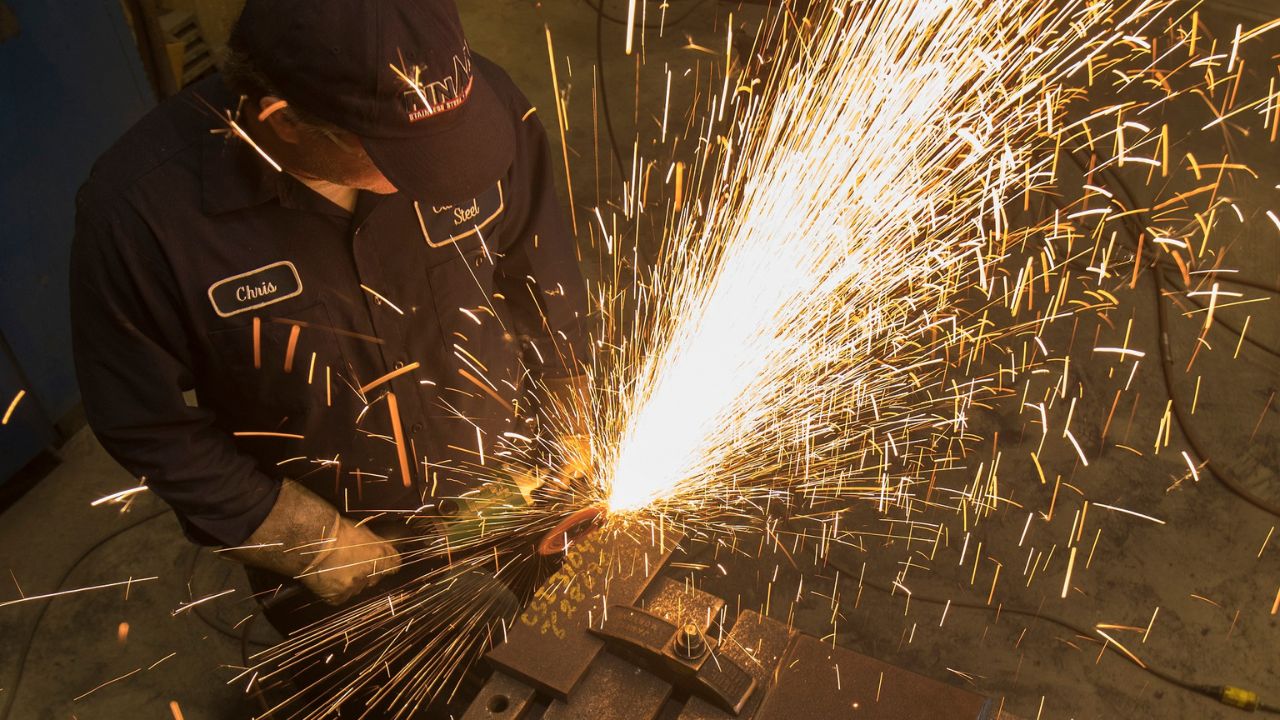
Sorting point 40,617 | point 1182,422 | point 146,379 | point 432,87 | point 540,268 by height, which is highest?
point 432,87

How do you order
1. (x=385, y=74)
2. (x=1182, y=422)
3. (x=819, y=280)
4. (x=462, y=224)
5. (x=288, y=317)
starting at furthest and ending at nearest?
(x=1182, y=422), (x=819, y=280), (x=462, y=224), (x=288, y=317), (x=385, y=74)

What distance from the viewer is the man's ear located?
1691mm

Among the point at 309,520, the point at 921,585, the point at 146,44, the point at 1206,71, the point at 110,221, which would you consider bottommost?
the point at 921,585

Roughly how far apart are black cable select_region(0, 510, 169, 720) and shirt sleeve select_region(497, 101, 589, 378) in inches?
81.0

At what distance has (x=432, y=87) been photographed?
173cm

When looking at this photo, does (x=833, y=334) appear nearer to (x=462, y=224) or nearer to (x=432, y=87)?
(x=462, y=224)

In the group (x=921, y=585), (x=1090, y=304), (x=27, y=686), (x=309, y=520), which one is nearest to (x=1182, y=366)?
(x=1090, y=304)

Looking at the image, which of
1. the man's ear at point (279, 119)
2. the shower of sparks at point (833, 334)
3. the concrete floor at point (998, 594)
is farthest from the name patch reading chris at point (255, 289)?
the concrete floor at point (998, 594)

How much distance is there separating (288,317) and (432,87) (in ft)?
2.03

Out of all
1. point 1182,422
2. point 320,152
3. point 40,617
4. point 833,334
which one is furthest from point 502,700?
point 1182,422

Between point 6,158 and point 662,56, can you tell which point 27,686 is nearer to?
point 6,158

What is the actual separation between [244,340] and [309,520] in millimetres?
487

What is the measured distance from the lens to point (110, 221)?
1793 millimetres

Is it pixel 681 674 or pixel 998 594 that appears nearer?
pixel 681 674
